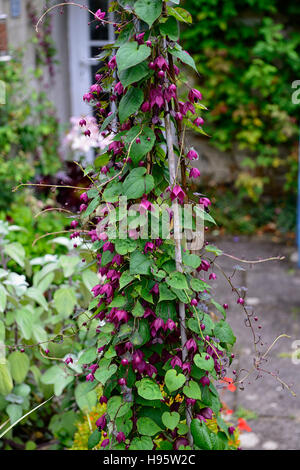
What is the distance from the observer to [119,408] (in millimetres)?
1361

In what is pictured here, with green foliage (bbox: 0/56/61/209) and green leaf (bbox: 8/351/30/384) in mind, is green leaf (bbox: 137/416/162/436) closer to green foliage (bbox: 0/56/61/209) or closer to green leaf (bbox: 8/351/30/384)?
green leaf (bbox: 8/351/30/384)

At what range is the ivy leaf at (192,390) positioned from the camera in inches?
53.1

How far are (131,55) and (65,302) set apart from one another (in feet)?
3.60

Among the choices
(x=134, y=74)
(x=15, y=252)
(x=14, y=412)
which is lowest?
(x=14, y=412)

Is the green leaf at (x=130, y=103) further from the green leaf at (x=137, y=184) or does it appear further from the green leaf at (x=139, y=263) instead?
the green leaf at (x=139, y=263)

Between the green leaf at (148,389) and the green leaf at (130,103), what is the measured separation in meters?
0.64

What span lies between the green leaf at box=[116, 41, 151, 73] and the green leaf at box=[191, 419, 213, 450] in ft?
2.91

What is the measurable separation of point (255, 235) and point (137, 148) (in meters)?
4.40

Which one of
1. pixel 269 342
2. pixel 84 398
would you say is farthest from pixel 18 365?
pixel 269 342

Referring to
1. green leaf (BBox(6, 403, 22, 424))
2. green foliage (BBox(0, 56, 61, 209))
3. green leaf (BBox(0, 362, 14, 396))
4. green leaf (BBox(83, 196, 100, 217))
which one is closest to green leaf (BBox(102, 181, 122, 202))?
green leaf (BBox(83, 196, 100, 217))

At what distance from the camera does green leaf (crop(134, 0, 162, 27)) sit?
1.21 metres

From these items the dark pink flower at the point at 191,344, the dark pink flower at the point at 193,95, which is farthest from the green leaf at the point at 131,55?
the dark pink flower at the point at 191,344

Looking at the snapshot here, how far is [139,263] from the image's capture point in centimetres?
132

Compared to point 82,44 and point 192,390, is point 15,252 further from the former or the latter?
point 82,44
